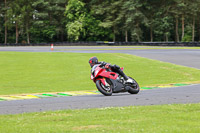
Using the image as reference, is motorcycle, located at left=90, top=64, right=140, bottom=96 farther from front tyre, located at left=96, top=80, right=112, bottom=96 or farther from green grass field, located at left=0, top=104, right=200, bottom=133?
green grass field, located at left=0, top=104, right=200, bottom=133

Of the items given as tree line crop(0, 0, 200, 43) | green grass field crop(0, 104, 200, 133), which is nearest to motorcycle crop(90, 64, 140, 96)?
green grass field crop(0, 104, 200, 133)

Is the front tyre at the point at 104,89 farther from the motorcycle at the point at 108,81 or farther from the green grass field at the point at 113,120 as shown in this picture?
the green grass field at the point at 113,120

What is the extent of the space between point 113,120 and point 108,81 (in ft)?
15.6

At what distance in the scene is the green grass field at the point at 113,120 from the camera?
255 inches

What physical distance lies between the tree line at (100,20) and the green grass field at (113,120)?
218ft

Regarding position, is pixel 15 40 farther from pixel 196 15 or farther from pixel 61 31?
pixel 196 15

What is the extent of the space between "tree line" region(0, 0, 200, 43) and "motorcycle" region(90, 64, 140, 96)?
62.9 metres

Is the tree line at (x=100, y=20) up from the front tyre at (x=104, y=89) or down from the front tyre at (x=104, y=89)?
up

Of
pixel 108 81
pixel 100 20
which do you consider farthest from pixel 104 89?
pixel 100 20

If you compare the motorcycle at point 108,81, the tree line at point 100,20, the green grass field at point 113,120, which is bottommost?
the green grass field at point 113,120

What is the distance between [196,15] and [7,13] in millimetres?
42350

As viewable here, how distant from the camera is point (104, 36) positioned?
82500 millimetres

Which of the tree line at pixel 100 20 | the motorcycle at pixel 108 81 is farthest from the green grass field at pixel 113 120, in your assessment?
the tree line at pixel 100 20

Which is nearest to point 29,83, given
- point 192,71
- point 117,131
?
point 192,71
